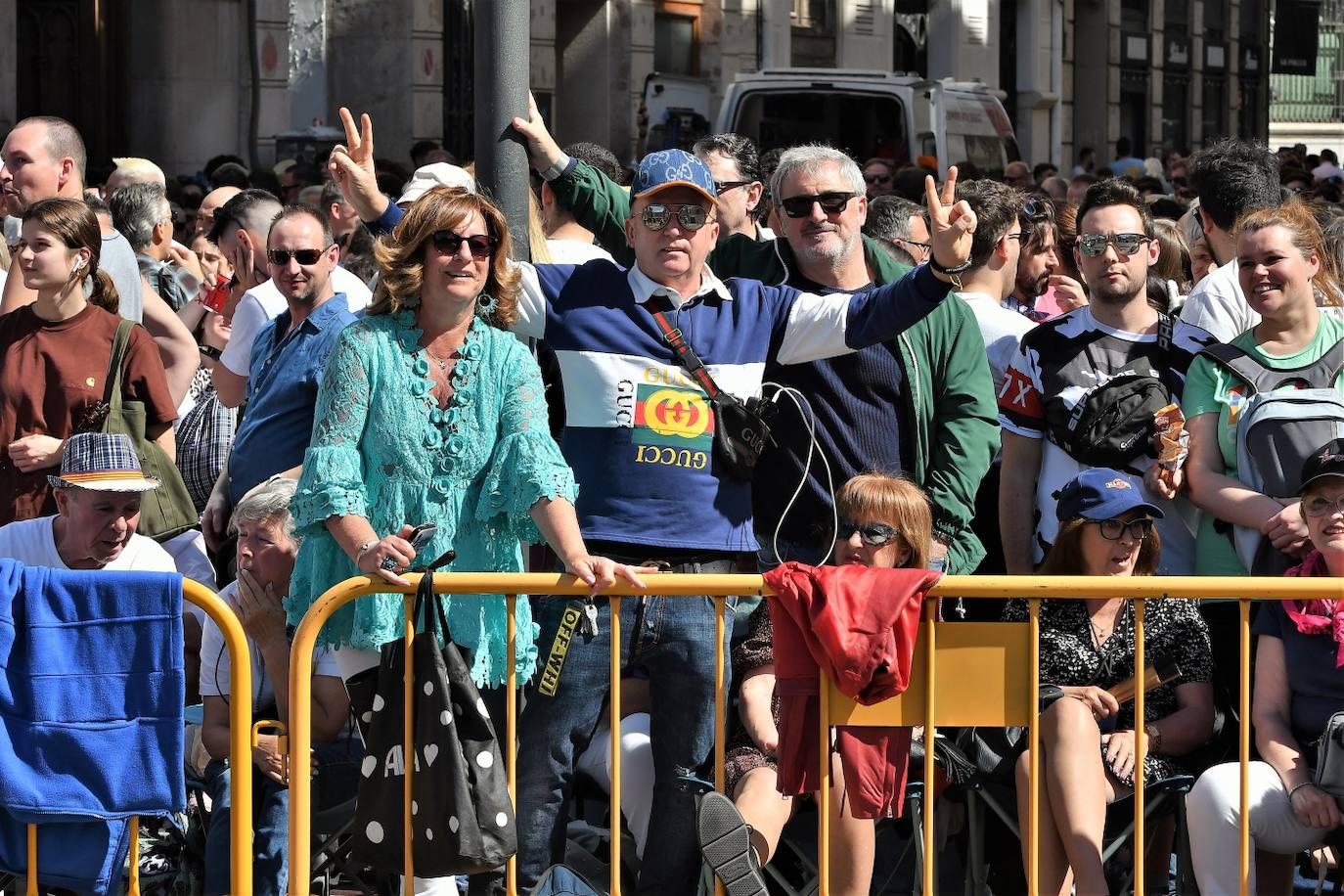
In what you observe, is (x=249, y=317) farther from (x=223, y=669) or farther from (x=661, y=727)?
(x=661, y=727)

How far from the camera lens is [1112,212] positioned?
618 centimetres

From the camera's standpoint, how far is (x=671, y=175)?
523cm

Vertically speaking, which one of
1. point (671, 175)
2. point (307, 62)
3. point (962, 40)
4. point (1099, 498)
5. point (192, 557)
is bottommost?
point (192, 557)

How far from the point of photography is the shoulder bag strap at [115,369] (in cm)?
634

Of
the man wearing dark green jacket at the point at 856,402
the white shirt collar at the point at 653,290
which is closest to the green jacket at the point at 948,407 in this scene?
the man wearing dark green jacket at the point at 856,402

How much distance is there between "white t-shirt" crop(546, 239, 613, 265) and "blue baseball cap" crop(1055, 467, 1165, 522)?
5.76ft

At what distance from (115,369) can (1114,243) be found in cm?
318

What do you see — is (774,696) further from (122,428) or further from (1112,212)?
(122,428)

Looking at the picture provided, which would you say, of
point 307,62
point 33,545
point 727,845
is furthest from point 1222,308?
point 307,62

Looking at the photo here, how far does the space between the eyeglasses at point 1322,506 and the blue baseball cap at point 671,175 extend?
5.77ft

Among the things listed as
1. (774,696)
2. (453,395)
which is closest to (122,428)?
(453,395)

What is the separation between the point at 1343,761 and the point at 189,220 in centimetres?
1003

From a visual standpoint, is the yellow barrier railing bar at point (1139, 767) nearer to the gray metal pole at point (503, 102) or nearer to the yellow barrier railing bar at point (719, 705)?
the yellow barrier railing bar at point (719, 705)

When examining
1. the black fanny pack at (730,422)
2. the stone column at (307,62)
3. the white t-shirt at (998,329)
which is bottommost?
the black fanny pack at (730,422)
